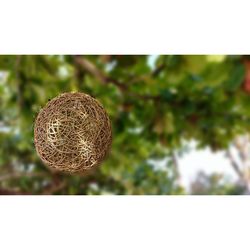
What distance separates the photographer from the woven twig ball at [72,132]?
1208 millimetres

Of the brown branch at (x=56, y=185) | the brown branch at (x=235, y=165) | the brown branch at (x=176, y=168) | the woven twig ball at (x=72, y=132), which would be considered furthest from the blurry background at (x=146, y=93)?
the brown branch at (x=235, y=165)

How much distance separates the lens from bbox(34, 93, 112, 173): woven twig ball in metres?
1.21

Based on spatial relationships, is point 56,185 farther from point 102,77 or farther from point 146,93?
point 102,77

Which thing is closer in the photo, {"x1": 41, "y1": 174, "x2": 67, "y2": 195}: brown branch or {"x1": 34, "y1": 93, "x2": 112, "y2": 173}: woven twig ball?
{"x1": 34, "y1": 93, "x2": 112, "y2": 173}: woven twig ball

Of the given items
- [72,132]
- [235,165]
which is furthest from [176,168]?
[72,132]

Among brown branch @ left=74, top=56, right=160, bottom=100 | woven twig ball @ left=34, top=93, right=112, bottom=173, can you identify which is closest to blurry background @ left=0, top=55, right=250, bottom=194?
brown branch @ left=74, top=56, right=160, bottom=100

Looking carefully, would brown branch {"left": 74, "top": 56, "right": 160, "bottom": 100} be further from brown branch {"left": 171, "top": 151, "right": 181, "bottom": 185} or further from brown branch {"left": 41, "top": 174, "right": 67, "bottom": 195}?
brown branch {"left": 171, "top": 151, "right": 181, "bottom": 185}

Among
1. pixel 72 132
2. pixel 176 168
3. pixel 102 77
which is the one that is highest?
pixel 176 168

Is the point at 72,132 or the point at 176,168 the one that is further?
the point at 176,168

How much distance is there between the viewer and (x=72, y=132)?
1217mm

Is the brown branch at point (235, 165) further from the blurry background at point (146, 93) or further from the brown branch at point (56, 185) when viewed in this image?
the blurry background at point (146, 93)

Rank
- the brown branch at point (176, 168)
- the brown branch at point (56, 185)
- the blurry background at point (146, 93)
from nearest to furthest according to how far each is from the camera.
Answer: the blurry background at point (146, 93) < the brown branch at point (56, 185) < the brown branch at point (176, 168)
